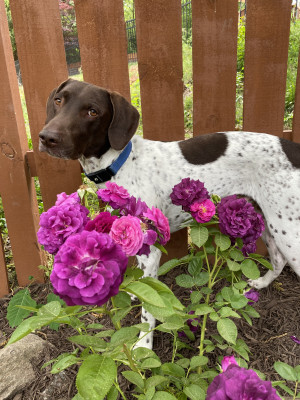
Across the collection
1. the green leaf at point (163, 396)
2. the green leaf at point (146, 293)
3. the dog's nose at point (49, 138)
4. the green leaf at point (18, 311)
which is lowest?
the green leaf at point (18, 311)

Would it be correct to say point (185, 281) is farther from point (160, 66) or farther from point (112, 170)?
point (160, 66)

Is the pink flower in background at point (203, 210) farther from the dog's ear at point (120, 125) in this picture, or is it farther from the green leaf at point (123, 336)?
the dog's ear at point (120, 125)

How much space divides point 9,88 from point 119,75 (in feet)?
2.35

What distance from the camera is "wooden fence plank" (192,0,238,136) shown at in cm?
246

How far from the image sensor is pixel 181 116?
2701 mm

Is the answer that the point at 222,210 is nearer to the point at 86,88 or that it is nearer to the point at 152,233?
the point at 152,233

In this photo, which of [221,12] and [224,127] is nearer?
[221,12]

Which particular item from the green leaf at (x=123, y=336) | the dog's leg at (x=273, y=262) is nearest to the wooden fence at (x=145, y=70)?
the dog's leg at (x=273, y=262)

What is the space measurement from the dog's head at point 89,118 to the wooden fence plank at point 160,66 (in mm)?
433

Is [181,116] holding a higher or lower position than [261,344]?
higher

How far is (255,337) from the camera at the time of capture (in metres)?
2.37

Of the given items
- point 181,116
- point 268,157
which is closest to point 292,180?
point 268,157

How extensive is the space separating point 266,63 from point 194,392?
6.97ft

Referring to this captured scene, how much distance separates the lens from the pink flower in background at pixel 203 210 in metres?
1.57
